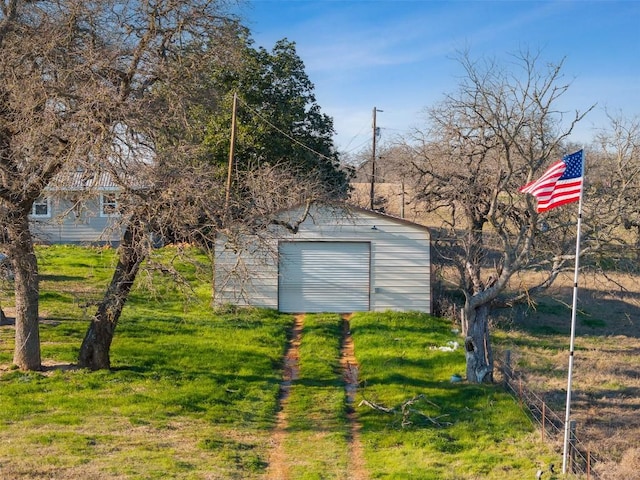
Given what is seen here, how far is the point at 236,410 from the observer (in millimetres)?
13805

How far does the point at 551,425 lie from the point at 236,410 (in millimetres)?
5882

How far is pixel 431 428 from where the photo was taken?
1314 cm

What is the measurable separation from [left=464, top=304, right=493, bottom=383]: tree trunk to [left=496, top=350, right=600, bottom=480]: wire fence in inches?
Answer: 17.8

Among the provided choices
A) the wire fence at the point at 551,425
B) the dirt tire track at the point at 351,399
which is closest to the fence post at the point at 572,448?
the wire fence at the point at 551,425

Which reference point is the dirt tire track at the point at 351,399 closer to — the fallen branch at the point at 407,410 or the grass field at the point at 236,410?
the grass field at the point at 236,410

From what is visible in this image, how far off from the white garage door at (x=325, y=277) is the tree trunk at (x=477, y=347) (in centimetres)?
815

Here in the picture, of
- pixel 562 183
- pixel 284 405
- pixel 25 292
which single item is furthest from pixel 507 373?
pixel 25 292

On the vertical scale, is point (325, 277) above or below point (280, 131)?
below

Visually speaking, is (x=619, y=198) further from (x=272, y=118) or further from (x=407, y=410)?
(x=272, y=118)

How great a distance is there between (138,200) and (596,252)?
942 cm

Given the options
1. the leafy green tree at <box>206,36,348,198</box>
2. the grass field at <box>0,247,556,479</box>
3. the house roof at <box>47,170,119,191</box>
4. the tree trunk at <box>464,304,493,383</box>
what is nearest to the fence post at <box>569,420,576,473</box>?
the grass field at <box>0,247,556,479</box>

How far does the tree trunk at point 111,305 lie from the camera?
1406 centimetres

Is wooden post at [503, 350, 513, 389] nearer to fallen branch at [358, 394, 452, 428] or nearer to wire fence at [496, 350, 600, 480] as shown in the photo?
wire fence at [496, 350, 600, 480]

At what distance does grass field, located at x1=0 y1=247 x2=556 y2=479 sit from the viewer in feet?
36.2
